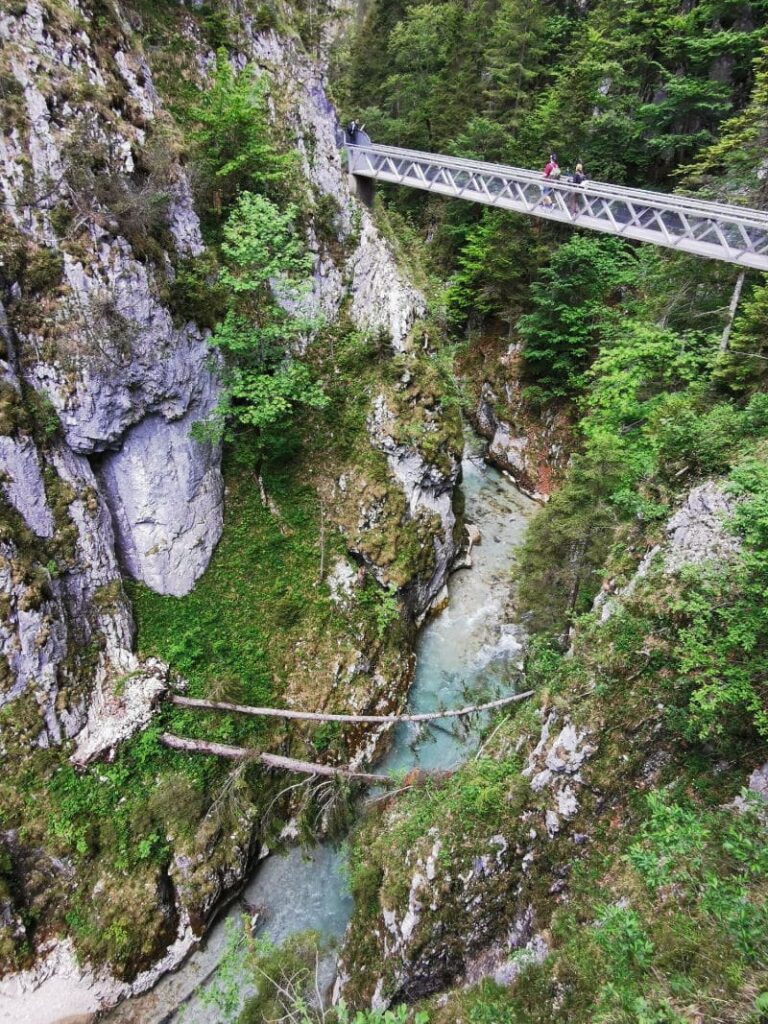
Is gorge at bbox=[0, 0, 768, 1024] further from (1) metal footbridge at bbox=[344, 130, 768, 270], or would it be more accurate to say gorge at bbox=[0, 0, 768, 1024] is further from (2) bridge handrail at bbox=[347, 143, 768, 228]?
(2) bridge handrail at bbox=[347, 143, 768, 228]

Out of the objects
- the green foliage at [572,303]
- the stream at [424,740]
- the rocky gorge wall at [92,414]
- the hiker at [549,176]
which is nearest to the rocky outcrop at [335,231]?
the rocky gorge wall at [92,414]

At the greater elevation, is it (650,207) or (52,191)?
(52,191)

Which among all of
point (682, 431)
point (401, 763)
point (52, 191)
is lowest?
point (401, 763)

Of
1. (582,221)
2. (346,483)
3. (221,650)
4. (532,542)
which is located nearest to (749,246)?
(582,221)

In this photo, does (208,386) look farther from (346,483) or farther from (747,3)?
(747,3)

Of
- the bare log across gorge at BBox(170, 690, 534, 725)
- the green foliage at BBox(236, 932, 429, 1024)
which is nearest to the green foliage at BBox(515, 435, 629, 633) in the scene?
the bare log across gorge at BBox(170, 690, 534, 725)

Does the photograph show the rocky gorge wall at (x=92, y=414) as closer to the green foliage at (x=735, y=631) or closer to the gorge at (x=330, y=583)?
the gorge at (x=330, y=583)
